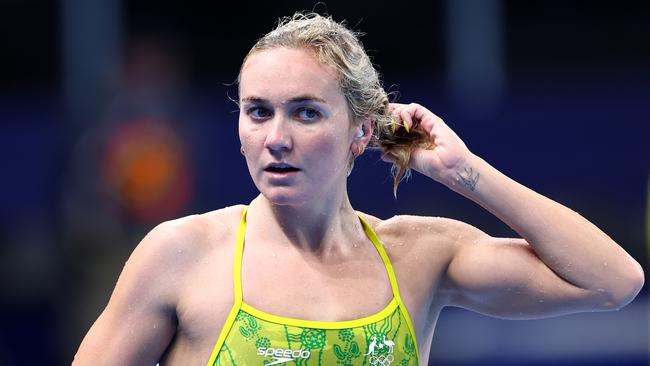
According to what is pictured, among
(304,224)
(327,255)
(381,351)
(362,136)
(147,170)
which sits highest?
(362,136)

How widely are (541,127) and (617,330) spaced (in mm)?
1636

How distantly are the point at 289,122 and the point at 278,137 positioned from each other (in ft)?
0.24

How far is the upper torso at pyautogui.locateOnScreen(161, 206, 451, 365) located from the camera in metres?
3.19

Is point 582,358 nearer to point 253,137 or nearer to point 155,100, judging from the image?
point 155,100

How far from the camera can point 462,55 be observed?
905 centimetres

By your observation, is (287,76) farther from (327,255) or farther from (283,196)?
(327,255)

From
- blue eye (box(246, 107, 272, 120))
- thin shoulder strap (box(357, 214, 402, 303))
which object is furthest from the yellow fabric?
blue eye (box(246, 107, 272, 120))

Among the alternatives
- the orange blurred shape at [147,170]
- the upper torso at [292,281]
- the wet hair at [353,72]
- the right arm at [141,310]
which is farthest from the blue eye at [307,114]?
the orange blurred shape at [147,170]

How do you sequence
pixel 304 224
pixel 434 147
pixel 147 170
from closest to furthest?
pixel 304 224 < pixel 434 147 < pixel 147 170

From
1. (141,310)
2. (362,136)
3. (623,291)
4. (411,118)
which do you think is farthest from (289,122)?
(623,291)

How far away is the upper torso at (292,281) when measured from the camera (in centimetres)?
319

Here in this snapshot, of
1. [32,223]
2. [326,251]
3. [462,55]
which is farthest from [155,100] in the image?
[326,251]

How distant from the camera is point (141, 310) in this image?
10.3ft

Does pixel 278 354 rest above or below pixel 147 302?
below
